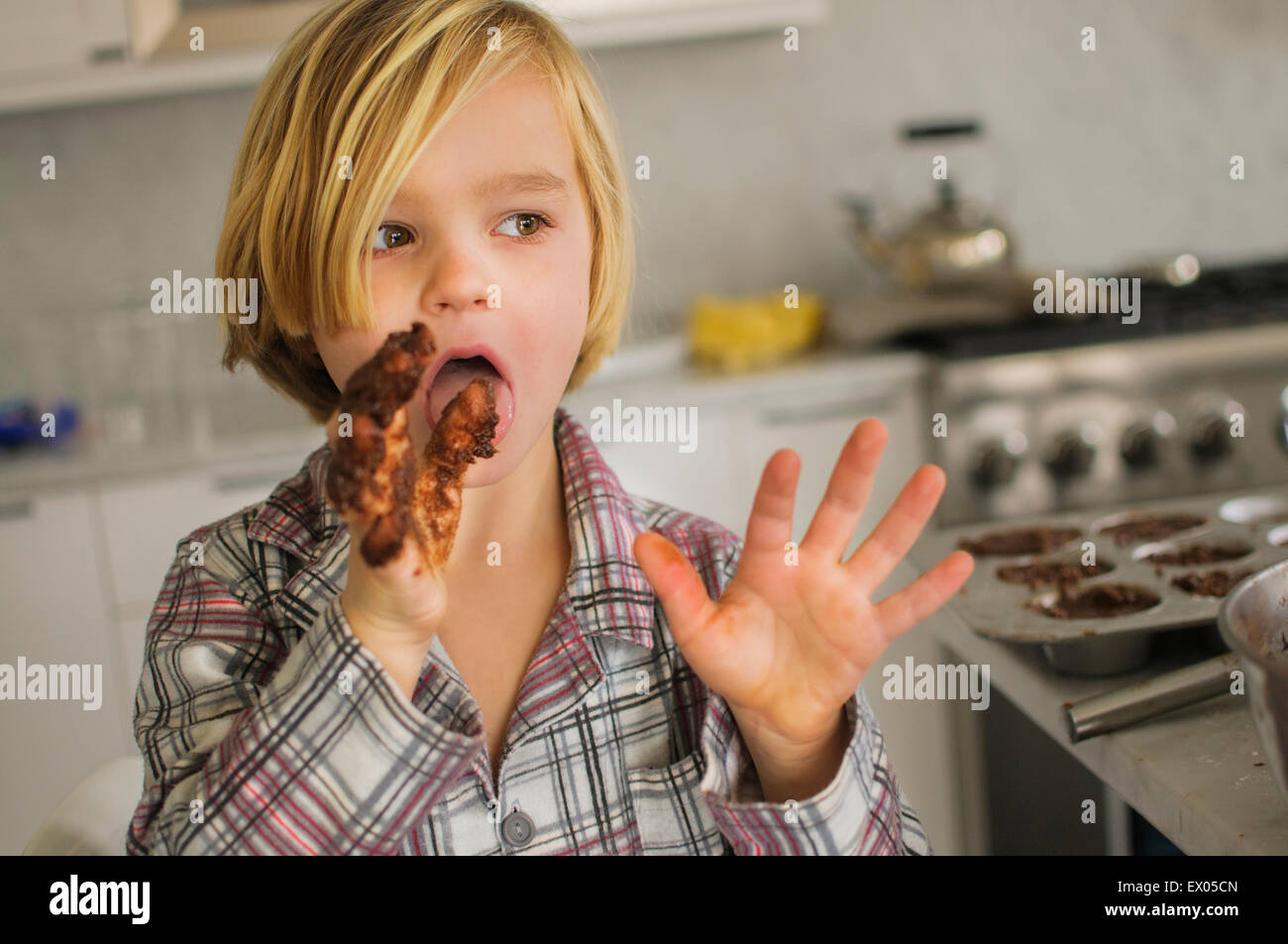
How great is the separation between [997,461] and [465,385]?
1365 mm

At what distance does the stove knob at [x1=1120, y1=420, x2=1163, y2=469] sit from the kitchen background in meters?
0.51

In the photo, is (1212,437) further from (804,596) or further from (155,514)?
(155,514)

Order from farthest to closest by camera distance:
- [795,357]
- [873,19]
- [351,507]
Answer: [873,19]
[795,357]
[351,507]

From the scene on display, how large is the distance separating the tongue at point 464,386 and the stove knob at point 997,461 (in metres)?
1.35

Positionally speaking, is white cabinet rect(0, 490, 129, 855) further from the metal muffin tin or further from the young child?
the metal muffin tin

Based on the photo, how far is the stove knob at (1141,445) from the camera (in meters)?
1.90

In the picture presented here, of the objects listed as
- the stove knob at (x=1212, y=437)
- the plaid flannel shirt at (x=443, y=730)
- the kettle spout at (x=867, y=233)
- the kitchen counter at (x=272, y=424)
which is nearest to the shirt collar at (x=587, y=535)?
the plaid flannel shirt at (x=443, y=730)

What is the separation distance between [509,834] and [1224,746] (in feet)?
1.40

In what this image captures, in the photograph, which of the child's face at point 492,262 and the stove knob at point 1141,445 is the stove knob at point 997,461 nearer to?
the stove knob at point 1141,445

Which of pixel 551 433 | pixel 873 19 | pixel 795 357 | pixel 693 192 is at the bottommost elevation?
pixel 551 433

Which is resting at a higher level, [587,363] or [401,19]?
[401,19]

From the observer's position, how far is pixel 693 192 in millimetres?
2449
